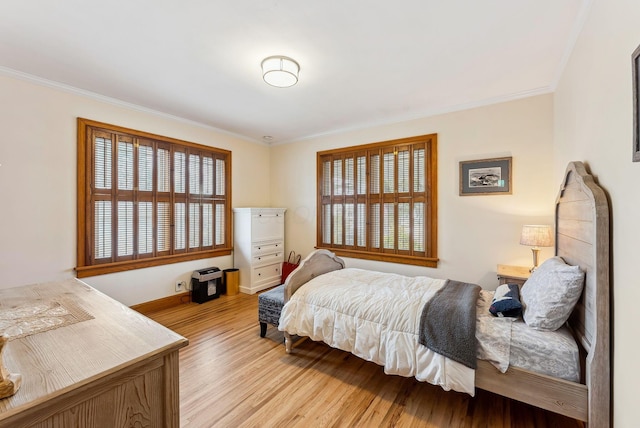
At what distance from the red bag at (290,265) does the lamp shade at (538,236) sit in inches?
129

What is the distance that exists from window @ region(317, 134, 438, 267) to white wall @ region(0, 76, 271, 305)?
113 inches

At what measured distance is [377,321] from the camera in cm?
215

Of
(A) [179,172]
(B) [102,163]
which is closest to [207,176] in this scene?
(A) [179,172]

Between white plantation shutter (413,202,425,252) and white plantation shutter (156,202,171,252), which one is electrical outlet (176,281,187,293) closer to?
white plantation shutter (156,202,171,252)

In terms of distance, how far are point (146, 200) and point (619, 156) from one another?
4457mm

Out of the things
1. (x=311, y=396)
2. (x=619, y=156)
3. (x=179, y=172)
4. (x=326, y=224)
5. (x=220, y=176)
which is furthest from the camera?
(x=326, y=224)

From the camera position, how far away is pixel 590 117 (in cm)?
177

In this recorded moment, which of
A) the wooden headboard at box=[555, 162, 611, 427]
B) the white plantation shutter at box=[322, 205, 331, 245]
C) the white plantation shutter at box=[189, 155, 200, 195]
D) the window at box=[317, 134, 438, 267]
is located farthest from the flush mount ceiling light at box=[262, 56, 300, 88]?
the white plantation shutter at box=[322, 205, 331, 245]

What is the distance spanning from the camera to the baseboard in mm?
3591

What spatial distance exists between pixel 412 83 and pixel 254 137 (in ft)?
9.86

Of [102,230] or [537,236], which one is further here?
[102,230]

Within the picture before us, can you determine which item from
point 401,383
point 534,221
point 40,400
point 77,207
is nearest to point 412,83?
point 534,221

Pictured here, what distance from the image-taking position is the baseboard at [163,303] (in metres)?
3.59

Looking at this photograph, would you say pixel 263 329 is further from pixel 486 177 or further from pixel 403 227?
pixel 486 177
